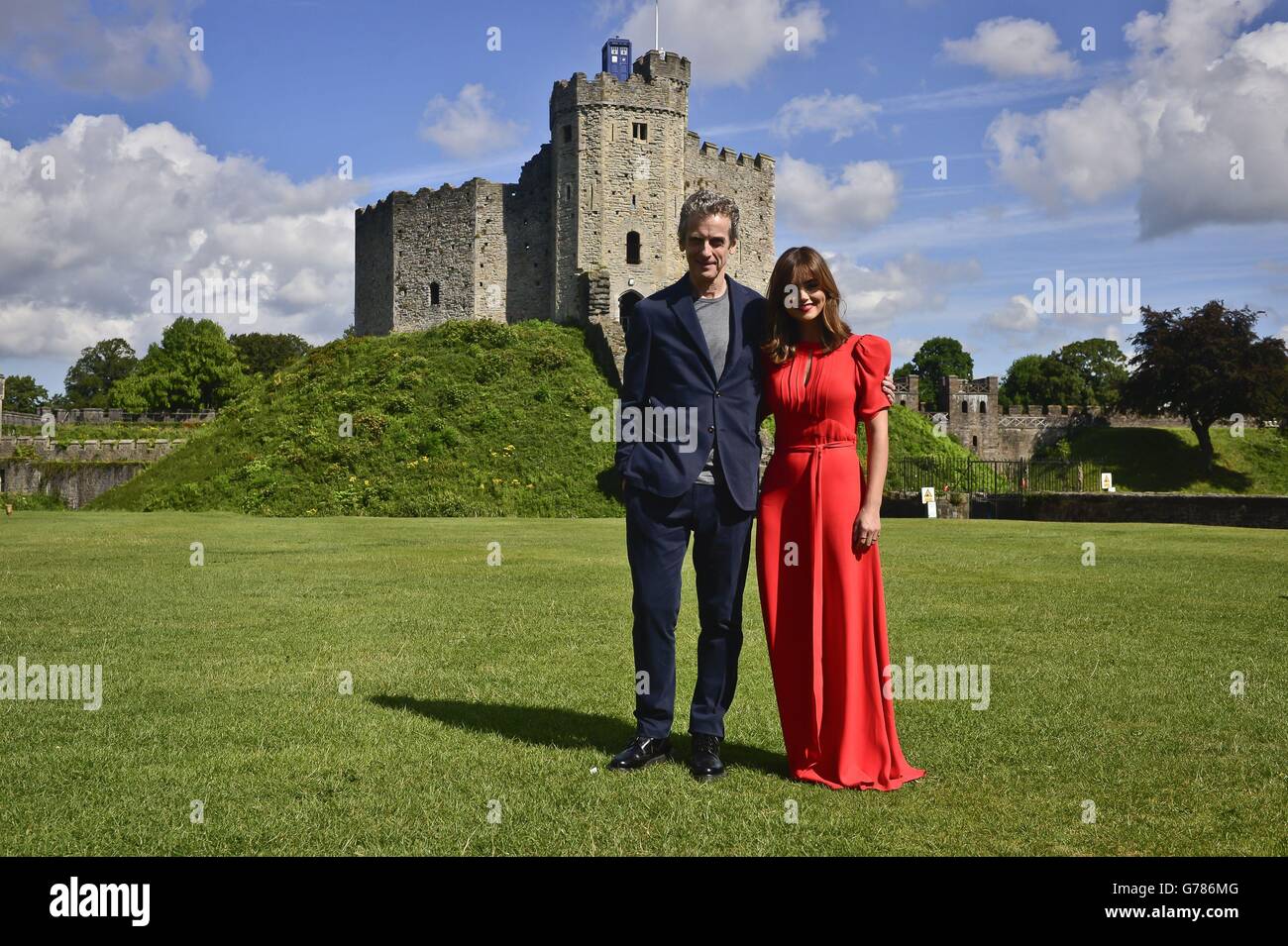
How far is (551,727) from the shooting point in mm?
5953

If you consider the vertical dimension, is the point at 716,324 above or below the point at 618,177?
below

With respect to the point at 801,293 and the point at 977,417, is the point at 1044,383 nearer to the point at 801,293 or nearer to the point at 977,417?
the point at 977,417

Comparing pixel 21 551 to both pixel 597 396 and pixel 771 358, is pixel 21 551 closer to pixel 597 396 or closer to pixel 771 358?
pixel 771 358

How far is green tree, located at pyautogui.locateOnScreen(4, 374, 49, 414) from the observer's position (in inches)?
3625

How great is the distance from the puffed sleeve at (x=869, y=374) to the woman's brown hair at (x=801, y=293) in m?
0.11

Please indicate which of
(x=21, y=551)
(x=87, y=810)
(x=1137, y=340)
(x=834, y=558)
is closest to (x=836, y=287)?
(x=834, y=558)

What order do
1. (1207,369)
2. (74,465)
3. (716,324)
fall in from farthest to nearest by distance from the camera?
(1207,369)
(74,465)
(716,324)

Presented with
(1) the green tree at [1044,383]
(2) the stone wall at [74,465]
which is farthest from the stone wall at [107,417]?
(1) the green tree at [1044,383]

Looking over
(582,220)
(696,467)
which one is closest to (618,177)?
(582,220)

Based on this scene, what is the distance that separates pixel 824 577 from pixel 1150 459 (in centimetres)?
5804

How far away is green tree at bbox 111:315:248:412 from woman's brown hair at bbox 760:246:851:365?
6969 centimetres

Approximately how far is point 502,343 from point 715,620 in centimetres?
3220

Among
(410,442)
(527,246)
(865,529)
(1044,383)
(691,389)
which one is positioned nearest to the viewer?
(865,529)

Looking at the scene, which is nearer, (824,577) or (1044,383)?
(824,577)
